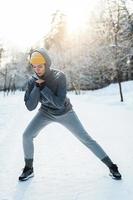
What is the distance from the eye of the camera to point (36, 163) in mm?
7094

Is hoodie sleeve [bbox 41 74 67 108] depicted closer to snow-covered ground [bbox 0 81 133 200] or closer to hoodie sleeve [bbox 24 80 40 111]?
hoodie sleeve [bbox 24 80 40 111]

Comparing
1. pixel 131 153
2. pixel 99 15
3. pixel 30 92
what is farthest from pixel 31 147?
pixel 99 15

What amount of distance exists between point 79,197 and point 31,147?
1.14 metres

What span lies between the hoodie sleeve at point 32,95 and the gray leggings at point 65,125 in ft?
1.06

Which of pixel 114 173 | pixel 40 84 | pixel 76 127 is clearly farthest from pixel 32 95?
pixel 114 173

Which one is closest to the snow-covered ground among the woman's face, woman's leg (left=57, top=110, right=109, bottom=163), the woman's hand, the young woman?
the young woman

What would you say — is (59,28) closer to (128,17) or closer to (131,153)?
(128,17)

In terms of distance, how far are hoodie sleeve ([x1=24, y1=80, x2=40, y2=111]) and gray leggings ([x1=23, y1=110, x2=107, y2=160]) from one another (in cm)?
32

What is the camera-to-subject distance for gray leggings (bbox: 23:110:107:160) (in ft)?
18.4

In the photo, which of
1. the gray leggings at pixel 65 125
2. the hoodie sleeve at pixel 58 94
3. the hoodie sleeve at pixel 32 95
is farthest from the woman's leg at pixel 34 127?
the hoodie sleeve at pixel 58 94

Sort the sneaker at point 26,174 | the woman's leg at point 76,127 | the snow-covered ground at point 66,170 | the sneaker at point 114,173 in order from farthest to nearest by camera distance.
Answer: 1. the sneaker at point 26,174
2. the sneaker at point 114,173
3. the woman's leg at point 76,127
4. the snow-covered ground at point 66,170

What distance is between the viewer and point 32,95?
17.5ft

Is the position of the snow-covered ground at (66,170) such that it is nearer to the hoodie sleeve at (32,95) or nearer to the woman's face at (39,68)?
the hoodie sleeve at (32,95)

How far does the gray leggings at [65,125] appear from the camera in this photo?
5.60 meters
